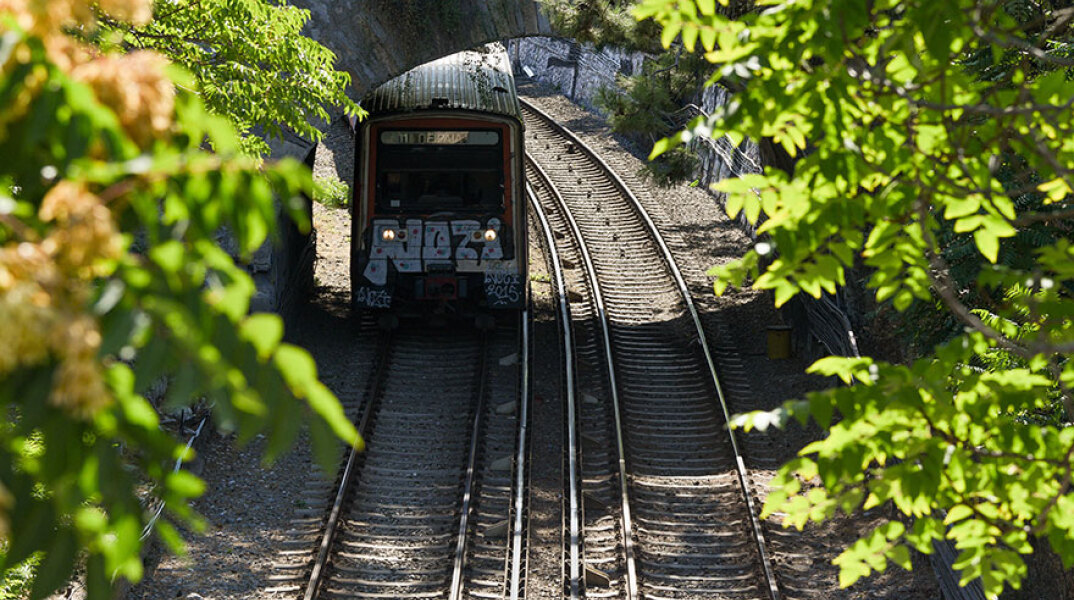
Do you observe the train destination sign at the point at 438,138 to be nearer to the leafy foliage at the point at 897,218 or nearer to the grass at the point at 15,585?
the grass at the point at 15,585

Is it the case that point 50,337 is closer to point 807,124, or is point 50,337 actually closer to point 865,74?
point 807,124

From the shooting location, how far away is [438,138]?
51.2 ft

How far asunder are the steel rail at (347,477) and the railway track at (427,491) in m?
0.02

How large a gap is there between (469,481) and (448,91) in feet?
21.7

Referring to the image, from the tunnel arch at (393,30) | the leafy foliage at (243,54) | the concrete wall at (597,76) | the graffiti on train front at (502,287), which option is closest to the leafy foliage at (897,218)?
the leafy foliage at (243,54)

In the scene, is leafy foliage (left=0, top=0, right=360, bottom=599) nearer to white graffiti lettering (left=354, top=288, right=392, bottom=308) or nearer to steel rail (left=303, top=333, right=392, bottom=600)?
steel rail (left=303, top=333, right=392, bottom=600)

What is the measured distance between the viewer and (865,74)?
440 cm

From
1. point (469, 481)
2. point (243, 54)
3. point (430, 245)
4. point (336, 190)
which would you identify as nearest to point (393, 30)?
point (430, 245)

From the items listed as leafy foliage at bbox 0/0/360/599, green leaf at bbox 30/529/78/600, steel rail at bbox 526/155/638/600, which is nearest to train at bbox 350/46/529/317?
steel rail at bbox 526/155/638/600

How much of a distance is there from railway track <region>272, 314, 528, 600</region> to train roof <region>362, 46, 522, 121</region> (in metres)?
3.45

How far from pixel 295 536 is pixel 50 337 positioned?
29.3 feet

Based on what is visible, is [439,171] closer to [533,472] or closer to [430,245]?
[430,245]

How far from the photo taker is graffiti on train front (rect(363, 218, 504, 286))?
619 inches

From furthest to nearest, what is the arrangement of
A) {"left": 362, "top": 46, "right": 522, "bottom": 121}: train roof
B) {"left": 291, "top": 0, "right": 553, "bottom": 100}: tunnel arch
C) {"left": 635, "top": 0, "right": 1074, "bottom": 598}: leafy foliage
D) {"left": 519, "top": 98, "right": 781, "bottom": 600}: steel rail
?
{"left": 291, "top": 0, "right": 553, "bottom": 100}: tunnel arch < {"left": 362, "top": 46, "right": 522, "bottom": 121}: train roof < {"left": 519, "top": 98, "right": 781, "bottom": 600}: steel rail < {"left": 635, "top": 0, "right": 1074, "bottom": 598}: leafy foliage
